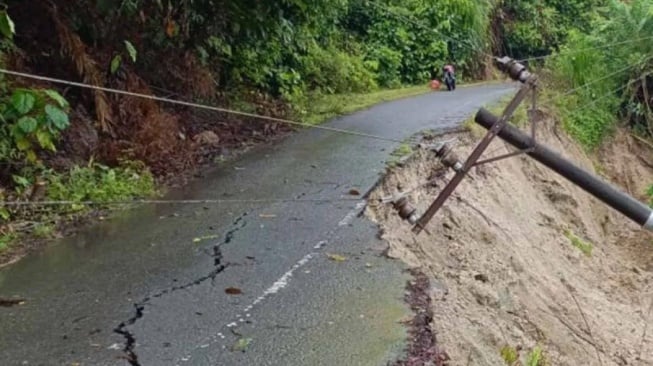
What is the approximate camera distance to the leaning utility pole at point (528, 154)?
4621mm

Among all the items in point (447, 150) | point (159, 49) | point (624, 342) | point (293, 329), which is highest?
point (159, 49)

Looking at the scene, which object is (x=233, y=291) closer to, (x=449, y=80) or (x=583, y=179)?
(x=583, y=179)

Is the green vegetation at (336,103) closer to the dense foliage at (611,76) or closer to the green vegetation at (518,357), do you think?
the dense foliage at (611,76)

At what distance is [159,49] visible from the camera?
9562 mm

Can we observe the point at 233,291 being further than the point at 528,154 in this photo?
Yes

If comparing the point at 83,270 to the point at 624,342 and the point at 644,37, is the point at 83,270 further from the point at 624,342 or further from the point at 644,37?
the point at 644,37

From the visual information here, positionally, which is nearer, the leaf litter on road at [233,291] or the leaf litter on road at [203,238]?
the leaf litter on road at [233,291]

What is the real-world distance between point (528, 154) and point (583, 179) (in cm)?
39

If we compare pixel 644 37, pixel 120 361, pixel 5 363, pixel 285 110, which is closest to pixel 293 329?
pixel 120 361

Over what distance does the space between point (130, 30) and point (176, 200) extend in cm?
264

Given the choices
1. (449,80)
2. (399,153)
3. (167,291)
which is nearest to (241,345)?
(167,291)

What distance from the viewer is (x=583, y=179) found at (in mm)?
4707

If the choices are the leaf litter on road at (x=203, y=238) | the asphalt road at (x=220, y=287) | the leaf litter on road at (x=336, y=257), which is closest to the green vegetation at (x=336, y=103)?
the asphalt road at (x=220, y=287)

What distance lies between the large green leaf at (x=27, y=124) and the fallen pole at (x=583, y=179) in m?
3.83
